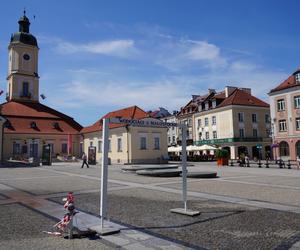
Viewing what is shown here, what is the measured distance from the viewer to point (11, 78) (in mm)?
68375

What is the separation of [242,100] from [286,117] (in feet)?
49.1

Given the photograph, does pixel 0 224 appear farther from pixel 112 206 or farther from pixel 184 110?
pixel 184 110

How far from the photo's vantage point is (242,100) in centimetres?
6297

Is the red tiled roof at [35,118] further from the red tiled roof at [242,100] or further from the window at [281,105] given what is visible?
the window at [281,105]

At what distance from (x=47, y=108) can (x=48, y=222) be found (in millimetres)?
61545

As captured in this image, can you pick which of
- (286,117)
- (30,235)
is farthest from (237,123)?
(30,235)

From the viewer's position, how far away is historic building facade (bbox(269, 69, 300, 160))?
47.2 metres

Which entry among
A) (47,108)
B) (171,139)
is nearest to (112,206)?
(47,108)

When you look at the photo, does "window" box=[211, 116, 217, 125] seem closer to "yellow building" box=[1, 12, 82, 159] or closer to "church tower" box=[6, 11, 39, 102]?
"yellow building" box=[1, 12, 82, 159]

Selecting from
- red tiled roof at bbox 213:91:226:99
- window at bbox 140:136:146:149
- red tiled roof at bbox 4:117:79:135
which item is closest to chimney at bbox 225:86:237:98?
red tiled roof at bbox 213:91:226:99

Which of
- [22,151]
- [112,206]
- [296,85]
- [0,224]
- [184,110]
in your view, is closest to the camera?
[0,224]

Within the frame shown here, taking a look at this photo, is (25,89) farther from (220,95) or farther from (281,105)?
(281,105)

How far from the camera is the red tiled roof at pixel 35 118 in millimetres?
58312

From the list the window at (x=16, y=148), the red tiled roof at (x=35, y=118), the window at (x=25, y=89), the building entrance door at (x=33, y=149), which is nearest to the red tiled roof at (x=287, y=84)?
the red tiled roof at (x=35, y=118)
